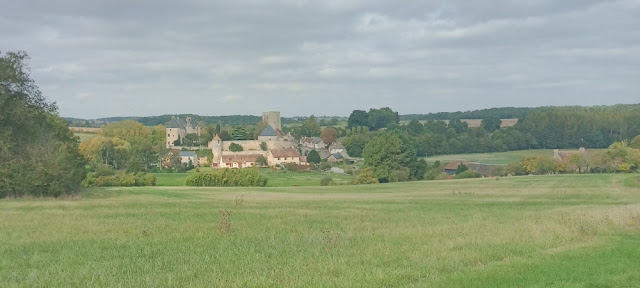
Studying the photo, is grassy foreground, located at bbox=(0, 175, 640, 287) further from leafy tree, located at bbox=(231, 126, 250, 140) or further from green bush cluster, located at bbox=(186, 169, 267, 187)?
leafy tree, located at bbox=(231, 126, 250, 140)

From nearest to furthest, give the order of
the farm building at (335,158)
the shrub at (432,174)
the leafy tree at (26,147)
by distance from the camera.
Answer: the leafy tree at (26,147) < the shrub at (432,174) < the farm building at (335,158)

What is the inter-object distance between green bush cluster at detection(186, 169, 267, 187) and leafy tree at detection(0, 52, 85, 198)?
102 ft

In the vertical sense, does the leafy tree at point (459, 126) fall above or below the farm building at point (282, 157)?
above

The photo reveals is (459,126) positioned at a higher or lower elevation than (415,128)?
higher

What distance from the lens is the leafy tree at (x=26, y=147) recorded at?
114 ft

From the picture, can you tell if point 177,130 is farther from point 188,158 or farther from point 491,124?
point 491,124

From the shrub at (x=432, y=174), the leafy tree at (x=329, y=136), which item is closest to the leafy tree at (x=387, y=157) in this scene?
the shrub at (x=432, y=174)

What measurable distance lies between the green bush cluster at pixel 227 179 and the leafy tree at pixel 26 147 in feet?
102

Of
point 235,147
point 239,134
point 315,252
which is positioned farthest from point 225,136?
point 315,252

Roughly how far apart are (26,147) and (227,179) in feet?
123

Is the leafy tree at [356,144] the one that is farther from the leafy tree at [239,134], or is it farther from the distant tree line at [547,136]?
the leafy tree at [239,134]

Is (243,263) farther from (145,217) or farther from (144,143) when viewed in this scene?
(144,143)

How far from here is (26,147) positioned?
3722 centimetres

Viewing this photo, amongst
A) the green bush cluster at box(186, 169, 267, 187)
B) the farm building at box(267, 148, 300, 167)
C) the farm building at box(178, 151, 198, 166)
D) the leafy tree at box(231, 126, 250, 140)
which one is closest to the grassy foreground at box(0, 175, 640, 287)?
the green bush cluster at box(186, 169, 267, 187)
